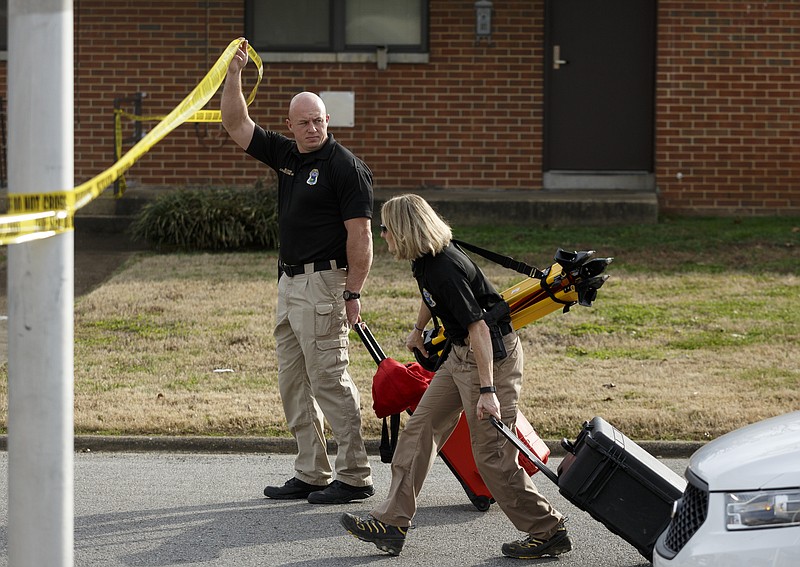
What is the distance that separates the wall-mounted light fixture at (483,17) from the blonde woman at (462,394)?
10.2 m

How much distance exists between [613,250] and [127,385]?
6.30m

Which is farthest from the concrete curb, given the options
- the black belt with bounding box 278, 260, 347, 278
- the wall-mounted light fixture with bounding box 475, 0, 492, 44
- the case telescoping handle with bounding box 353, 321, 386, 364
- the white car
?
the wall-mounted light fixture with bounding box 475, 0, 492, 44

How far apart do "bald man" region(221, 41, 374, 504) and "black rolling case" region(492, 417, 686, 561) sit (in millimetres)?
1472

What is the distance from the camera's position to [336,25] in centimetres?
1559

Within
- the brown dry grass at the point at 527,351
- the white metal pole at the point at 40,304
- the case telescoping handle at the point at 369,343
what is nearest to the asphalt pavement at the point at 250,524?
the brown dry grass at the point at 527,351

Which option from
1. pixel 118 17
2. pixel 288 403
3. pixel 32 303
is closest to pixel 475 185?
pixel 118 17

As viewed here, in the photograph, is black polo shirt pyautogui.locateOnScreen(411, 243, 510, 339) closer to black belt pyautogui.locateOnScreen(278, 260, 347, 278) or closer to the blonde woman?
the blonde woman

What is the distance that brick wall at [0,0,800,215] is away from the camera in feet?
50.1

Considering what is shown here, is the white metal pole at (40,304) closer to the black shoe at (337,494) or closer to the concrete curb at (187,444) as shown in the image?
the black shoe at (337,494)

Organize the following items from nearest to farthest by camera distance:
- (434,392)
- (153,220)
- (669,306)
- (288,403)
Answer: (434,392) → (288,403) → (669,306) → (153,220)

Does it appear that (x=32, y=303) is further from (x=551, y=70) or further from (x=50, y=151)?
(x=551, y=70)

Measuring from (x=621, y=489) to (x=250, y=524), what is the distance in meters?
1.92

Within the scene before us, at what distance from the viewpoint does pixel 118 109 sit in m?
15.2

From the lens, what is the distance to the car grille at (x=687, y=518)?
4207 mm
